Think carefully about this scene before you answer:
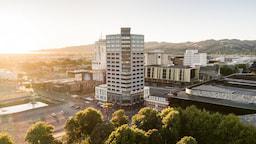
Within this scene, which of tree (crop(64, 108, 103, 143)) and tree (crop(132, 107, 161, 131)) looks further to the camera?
tree (crop(64, 108, 103, 143))

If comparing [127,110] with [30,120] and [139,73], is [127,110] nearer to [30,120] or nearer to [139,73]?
[139,73]

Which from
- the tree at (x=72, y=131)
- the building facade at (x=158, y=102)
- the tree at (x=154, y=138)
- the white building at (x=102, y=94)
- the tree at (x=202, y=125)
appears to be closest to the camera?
the tree at (x=154, y=138)

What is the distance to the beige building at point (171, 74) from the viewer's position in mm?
88562

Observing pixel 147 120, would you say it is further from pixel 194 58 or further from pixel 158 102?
pixel 194 58

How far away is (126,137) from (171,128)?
982cm

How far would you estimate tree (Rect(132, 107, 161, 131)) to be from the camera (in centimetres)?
3638

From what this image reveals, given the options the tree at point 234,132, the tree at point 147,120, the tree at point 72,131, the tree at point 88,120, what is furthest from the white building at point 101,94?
the tree at point 234,132

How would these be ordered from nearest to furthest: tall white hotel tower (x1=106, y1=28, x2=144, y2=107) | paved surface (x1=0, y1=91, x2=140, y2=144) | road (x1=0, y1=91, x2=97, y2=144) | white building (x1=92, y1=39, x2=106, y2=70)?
paved surface (x1=0, y1=91, x2=140, y2=144)
road (x1=0, y1=91, x2=97, y2=144)
tall white hotel tower (x1=106, y1=28, x2=144, y2=107)
white building (x1=92, y1=39, x2=106, y2=70)

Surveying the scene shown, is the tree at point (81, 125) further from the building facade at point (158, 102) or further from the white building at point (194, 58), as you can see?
the white building at point (194, 58)

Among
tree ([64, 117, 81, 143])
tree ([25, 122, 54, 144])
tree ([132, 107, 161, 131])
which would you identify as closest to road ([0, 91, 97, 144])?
tree ([64, 117, 81, 143])

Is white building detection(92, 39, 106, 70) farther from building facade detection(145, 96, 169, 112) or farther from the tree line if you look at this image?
the tree line

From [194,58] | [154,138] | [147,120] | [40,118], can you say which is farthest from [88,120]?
[194,58]

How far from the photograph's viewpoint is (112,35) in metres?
60.8

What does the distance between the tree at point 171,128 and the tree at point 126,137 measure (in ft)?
17.8
